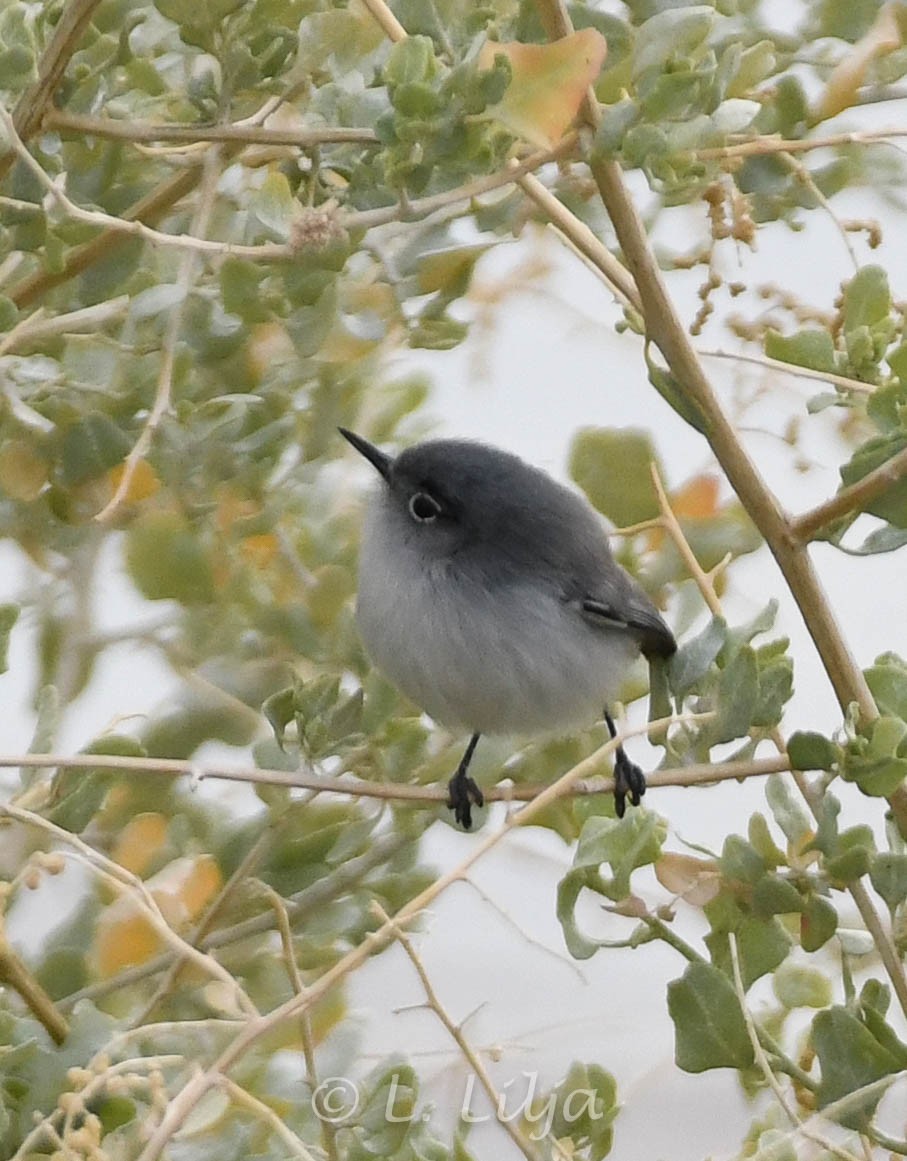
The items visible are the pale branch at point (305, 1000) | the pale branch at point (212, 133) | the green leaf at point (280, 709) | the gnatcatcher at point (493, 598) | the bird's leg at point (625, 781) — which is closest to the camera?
the pale branch at point (305, 1000)

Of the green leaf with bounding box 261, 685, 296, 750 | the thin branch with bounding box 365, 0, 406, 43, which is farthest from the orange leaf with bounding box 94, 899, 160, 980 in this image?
the thin branch with bounding box 365, 0, 406, 43

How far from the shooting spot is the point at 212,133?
2.13ft

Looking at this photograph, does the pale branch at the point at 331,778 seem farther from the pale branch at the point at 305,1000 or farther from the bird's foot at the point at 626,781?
the bird's foot at the point at 626,781

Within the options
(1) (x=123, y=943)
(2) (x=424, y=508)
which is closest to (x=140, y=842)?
(1) (x=123, y=943)

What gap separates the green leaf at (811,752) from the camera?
0.66 meters

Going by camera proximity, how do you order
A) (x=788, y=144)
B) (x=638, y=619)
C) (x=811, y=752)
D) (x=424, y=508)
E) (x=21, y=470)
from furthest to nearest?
(x=424, y=508) < (x=638, y=619) < (x=21, y=470) < (x=788, y=144) < (x=811, y=752)

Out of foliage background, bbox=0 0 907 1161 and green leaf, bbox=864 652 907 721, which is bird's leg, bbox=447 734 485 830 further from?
green leaf, bbox=864 652 907 721

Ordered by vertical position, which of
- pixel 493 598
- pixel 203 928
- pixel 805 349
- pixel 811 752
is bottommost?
pixel 493 598

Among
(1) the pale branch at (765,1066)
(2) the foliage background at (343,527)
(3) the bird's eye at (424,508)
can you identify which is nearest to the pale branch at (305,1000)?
(2) the foliage background at (343,527)

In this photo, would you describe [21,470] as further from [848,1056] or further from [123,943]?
[848,1056]

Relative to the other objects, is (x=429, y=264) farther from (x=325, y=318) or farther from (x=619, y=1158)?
(x=619, y=1158)

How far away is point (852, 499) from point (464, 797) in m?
0.31

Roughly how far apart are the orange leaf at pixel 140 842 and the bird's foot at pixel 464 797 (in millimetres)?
154

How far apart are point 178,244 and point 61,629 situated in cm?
37
